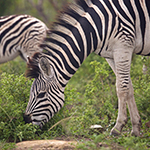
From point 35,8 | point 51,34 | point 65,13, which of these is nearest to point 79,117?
point 51,34

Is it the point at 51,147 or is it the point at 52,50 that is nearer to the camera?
the point at 51,147

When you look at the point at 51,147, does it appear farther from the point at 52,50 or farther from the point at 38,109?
the point at 52,50

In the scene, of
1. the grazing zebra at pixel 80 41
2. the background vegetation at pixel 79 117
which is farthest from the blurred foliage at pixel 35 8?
the grazing zebra at pixel 80 41

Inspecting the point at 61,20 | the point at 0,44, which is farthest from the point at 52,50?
the point at 0,44

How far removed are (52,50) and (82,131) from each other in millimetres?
1674

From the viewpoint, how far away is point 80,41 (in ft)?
14.5

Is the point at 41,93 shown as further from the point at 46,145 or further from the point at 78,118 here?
the point at 78,118

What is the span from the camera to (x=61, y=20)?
14.6 ft

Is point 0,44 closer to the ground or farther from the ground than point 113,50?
farther from the ground

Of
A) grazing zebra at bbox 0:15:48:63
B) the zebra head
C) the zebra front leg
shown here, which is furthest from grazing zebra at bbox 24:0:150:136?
grazing zebra at bbox 0:15:48:63

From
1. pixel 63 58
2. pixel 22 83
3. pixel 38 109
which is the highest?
pixel 63 58

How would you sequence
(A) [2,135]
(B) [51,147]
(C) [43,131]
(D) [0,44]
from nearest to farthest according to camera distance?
1. (B) [51,147]
2. (A) [2,135]
3. (C) [43,131]
4. (D) [0,44]

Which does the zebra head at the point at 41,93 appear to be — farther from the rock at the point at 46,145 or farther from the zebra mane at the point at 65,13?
the rock at the point at 46,145

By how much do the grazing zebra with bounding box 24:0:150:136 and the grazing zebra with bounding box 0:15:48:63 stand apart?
3.08 m
